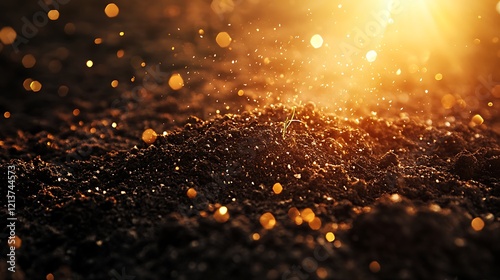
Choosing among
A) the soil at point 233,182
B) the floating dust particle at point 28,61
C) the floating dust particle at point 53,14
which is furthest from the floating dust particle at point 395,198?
the floating dust particle at point 53,14

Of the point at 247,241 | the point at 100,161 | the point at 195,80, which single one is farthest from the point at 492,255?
the point at 195,80

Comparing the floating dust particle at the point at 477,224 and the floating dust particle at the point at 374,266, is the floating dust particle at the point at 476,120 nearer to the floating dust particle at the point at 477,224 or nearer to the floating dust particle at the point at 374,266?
the floating dust particle at the point at 477,224

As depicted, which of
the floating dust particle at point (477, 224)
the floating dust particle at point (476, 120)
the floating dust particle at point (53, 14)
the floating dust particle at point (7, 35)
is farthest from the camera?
the floating dust particle at point (53, 14)

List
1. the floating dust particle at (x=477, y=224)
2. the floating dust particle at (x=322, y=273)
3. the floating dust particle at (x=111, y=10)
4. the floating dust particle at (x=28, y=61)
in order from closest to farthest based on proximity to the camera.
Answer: the floating dust particle at (x=322, y=273) → the floating dust particle at (x=477, y=224) → the floating dust particle at (x=28, y=61) → the floating dust particle at (x=111, y=10)

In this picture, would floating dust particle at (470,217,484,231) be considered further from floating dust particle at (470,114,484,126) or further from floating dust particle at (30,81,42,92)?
floating dust particle at (30,81,42,92)

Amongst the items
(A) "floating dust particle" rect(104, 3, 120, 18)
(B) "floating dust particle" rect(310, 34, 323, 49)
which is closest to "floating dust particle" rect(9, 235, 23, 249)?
(B) "floating dust particle" rect(310, 34, 323, 49)

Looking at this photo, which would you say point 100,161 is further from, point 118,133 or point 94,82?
point 94,82

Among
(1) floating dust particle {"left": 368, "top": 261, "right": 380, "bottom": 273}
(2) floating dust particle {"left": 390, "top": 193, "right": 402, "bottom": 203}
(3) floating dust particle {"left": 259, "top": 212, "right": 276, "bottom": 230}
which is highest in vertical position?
(2) floating dust particle {"left": 390, "top": 193, "right": 402, "bottom": 203}
